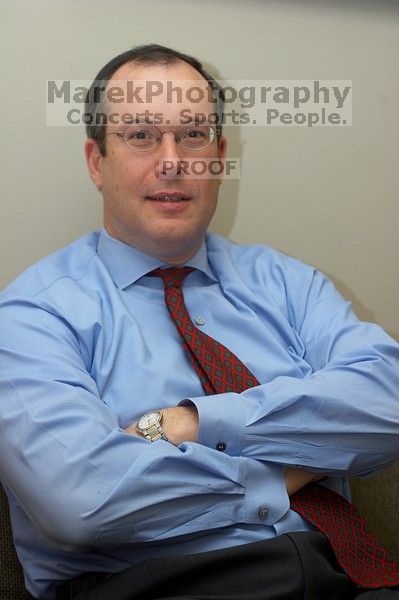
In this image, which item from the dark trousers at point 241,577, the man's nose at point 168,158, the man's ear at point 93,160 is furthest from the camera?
the man's ear at point 93,160

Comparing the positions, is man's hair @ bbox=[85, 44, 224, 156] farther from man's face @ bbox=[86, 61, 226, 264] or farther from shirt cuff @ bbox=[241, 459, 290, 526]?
shirt cuff @ bbox=[241, 459, 290, 526]

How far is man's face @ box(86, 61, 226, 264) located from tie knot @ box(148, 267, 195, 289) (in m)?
0.03

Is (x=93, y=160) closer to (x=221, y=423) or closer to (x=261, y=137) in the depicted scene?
(x=261, y=137)

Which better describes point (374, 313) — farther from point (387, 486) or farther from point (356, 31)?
point (356, 31)

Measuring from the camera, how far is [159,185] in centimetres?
157

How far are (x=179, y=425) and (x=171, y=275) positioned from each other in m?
0.40

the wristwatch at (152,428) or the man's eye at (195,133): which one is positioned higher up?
the man's eye at (195,133)

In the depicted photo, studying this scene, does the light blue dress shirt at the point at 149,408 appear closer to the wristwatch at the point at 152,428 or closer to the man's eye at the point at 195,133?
the wristwatch at the point at 152,428

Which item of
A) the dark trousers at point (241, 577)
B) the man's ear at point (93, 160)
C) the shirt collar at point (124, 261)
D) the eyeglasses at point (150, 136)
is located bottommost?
the dark trousers at point (241, 577)

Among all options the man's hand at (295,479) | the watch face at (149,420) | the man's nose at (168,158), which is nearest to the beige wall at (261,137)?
the man's nose at (168,158)

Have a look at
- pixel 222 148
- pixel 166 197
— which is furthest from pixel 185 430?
pixel 222 148

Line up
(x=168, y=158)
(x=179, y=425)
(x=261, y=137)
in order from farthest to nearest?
(x=261, y=137)
(x=168, y=158)
(x=179, y=425)

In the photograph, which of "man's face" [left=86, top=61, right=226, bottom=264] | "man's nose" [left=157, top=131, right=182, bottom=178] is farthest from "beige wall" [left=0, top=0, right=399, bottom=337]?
"man's nose" [left=157, top=131, right=182, bottom=178]

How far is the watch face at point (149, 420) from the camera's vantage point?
4.36 ft
